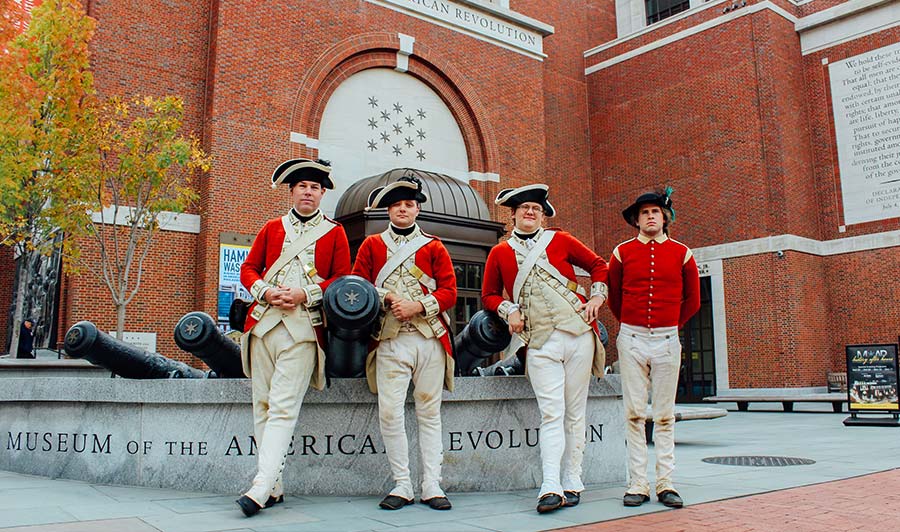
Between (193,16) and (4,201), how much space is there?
19.7 feet

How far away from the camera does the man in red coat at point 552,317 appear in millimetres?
5160

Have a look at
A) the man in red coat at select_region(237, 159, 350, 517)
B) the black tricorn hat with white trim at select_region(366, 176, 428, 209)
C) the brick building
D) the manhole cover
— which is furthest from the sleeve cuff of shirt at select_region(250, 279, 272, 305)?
the brick building

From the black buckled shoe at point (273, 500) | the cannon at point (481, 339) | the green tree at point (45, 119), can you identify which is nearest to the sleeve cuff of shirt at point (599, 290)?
the cannon at point (481, 339)

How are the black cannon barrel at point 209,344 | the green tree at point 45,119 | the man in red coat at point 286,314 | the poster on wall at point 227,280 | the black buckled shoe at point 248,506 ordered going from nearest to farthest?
the black buckled shoe at point 248,506
the man in red coat at point 286,314
the black cannon barrel at point 209,344
the green tree at point 45,119
the poster on wall at point 227,280

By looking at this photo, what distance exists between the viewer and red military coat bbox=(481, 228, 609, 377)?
5445 mm

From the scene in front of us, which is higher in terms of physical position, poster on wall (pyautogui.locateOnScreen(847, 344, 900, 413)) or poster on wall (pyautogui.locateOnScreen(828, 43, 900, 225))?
poster on wall (pyautogui.locateOnScreen(828, 43, 900, 225))

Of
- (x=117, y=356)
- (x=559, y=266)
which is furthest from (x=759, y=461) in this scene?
(x=117, y=356)

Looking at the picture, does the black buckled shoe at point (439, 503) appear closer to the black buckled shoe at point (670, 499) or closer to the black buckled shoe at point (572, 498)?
the black buckled shoe at point (572, 498)

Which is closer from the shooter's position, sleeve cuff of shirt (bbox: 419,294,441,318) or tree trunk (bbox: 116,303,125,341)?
sleeve cuff of shirt (bbox: 419,294,441,318)

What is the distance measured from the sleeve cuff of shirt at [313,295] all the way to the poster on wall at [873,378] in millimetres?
11531

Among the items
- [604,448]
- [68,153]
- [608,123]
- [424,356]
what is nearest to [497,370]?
[604,448]

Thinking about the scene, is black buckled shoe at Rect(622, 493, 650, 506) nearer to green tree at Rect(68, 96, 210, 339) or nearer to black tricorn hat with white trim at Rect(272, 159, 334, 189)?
black tricorn hat with white trim at Rect(272, 159, 334, 189)

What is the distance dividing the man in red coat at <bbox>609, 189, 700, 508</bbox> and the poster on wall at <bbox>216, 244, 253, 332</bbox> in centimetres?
1172

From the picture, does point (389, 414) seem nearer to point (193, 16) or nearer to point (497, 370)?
point (497, 370)
